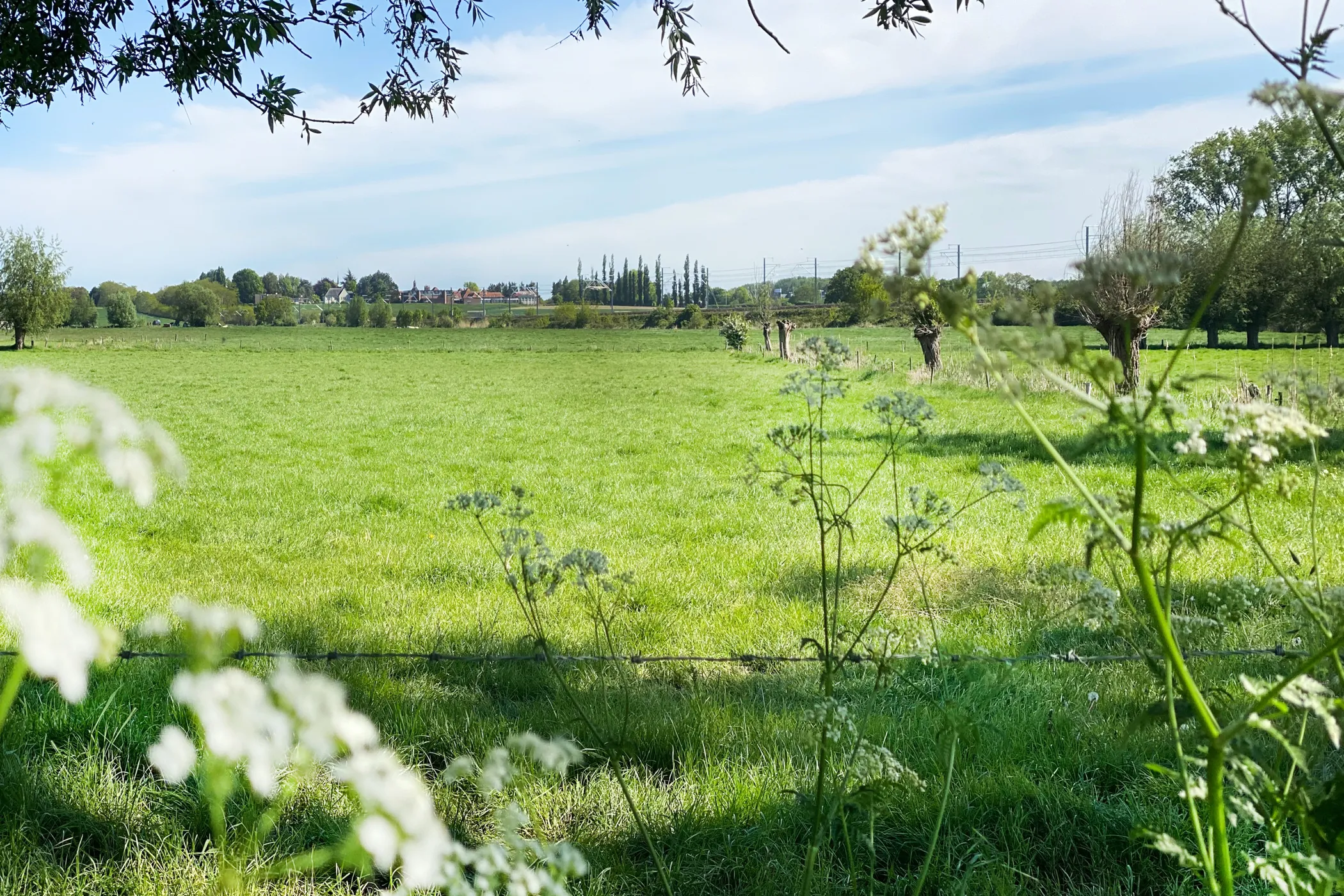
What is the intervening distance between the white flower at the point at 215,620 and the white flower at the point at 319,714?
0.18 feet

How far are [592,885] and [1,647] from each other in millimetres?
4144

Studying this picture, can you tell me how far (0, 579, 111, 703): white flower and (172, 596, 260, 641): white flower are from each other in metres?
0.09

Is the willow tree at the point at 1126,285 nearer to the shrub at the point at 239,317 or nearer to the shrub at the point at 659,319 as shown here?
the shrub at the point at 659,319

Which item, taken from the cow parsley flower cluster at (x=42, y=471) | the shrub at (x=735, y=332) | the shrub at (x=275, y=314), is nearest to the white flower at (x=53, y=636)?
the cow parsley flower cluster at (x=42, y=471)

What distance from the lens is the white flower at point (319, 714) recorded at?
69 cm

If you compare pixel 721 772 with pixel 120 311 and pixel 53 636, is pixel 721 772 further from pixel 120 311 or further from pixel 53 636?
pixel 120 311

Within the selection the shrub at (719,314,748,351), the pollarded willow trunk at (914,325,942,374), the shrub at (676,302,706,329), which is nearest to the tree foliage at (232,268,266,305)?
the shrub at (676,302,706,329)

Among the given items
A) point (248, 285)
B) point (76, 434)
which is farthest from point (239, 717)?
point (248, 285)

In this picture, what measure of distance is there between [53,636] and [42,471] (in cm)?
37

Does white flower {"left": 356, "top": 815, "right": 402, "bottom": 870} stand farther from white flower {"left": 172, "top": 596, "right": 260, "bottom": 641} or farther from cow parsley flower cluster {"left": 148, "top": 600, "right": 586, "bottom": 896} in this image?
white flower {"left": 172, "top": 596, "right": 260, "bottom": 641}

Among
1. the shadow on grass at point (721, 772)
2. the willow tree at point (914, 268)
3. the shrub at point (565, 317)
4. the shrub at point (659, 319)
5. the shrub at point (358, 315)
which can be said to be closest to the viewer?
the willow tree at point (914, 268)

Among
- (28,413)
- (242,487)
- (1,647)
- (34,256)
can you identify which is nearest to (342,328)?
(34,256)

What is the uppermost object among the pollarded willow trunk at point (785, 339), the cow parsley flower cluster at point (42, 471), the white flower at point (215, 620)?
the pollarded willow trunk at point (785, 339)

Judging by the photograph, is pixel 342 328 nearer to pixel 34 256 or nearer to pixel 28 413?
pixel 34 256
